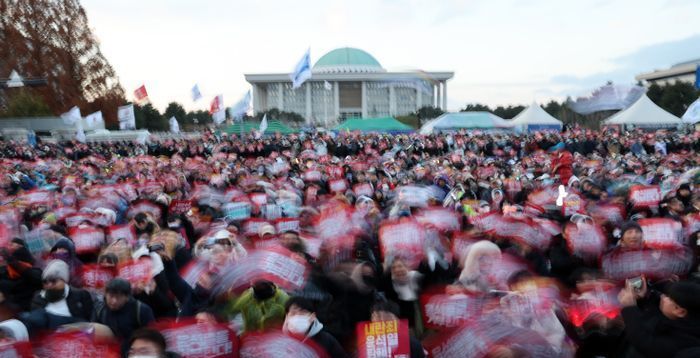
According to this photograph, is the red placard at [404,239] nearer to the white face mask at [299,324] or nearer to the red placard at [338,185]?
the white face mask at [299,324]

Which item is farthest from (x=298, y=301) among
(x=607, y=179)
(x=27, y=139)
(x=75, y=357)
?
(x=27, y=139)

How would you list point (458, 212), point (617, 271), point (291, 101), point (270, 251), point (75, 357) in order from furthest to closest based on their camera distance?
1. point (291, 101)
2. point (458, 212)
3. point (617, 271)
4. point (270, 251)
5. point (75, 357)

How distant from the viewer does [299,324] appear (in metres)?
3.73

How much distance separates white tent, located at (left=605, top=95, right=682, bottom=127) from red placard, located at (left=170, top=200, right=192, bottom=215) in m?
28.1

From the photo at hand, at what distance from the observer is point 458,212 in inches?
324

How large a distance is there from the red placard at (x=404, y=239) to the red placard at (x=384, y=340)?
205 centimetres

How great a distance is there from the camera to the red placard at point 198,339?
11.2 feet

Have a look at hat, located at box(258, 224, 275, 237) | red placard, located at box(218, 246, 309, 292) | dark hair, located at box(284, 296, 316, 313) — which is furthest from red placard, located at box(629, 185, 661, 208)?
dark hair, located at box(284, 296, 316, 313)

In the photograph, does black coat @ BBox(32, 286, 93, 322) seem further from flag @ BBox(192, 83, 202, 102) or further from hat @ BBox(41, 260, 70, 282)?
flag @ BBox(192, 83, 202, 102)

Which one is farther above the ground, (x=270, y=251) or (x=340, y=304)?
(x=270, y=251)

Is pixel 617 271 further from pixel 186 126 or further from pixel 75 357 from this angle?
pixel 186 126

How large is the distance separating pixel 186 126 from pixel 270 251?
6664cm

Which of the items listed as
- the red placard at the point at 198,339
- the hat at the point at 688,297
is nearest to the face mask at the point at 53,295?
the red placard at the point at 198,339

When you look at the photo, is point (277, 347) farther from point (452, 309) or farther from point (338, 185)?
point (338, 185)
